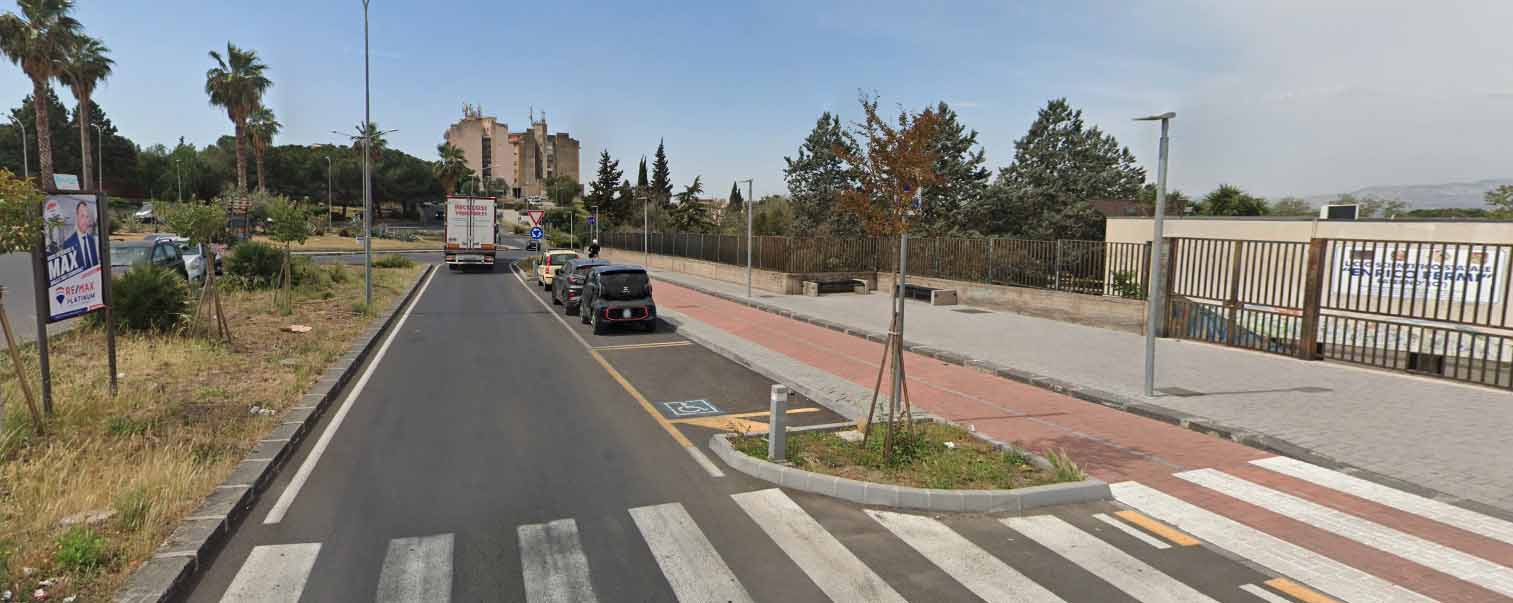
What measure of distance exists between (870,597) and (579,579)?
1.95 meters

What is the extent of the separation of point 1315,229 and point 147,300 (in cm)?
3033

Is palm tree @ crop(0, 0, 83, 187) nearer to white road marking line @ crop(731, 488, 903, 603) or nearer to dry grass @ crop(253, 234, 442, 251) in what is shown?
dry grass @ crop(253, 234, 442, 251)

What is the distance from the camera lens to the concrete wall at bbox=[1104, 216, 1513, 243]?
20.2 metres

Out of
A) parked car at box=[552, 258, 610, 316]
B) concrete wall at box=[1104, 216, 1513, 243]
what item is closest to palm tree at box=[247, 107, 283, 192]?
parked car at box=[552, 258, 610, 316]

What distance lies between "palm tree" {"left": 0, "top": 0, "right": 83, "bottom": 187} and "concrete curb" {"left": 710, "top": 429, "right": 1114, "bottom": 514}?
159ft

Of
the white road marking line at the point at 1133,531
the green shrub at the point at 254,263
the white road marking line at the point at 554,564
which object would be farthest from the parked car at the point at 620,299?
the white road marking line at the point at 1133,531

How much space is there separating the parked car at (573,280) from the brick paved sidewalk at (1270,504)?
12.6 metres

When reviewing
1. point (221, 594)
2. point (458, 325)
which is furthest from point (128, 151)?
point (221, 594)

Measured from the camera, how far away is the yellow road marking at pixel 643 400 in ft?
29.6

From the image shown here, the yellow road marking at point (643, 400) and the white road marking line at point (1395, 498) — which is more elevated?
the white road marking line at point (1395, 498)

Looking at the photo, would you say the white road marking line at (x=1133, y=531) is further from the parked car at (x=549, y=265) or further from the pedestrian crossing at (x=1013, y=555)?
the parked car at (x=549, y=265)

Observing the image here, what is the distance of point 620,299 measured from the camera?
59.6ft

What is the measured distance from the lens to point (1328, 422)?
944 cm

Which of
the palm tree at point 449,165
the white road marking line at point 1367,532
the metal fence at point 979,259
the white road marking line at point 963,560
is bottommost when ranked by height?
the white road marking line at point 963,560
